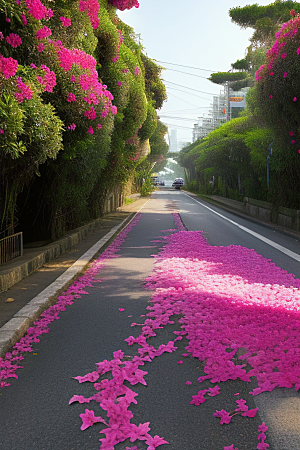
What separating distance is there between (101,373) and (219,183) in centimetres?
4980

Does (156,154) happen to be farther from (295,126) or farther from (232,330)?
(232,330)

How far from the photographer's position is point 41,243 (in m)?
12.1

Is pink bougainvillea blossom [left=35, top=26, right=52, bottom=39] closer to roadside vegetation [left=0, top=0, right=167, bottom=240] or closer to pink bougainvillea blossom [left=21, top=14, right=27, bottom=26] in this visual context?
roadside vegetation [left=0, top=0, right=167, bottom=240]

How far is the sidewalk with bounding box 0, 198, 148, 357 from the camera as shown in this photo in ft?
17.0

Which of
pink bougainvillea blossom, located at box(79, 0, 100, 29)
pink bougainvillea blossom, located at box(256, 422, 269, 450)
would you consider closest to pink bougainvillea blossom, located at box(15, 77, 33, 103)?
pink bougainvillea blossom, located at box(79, 0, 100, 29)

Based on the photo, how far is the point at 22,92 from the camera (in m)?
6.02

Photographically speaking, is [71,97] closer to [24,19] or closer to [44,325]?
[24,19]

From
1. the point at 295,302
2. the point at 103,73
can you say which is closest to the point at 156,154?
the point at 103,73

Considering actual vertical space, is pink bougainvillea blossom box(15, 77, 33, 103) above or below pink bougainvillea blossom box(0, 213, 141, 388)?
above

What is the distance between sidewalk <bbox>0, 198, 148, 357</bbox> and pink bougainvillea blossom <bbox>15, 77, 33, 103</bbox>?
8.42 ft

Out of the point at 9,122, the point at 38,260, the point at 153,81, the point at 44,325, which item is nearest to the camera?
the point at 44,325

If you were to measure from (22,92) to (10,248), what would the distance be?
368 centimetres

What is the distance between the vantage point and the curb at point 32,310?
184 inches

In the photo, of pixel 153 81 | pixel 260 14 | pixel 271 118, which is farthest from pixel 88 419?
pixel 260 14
